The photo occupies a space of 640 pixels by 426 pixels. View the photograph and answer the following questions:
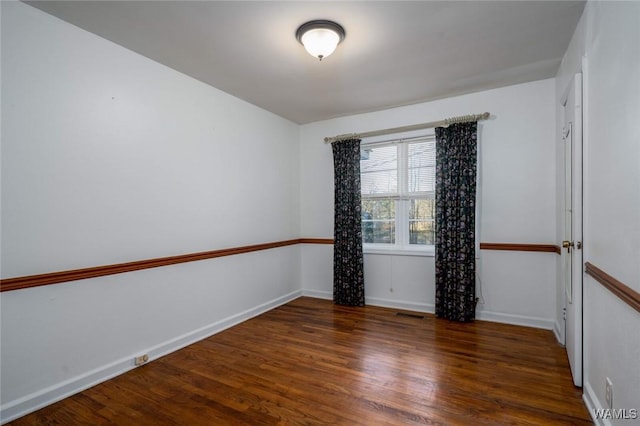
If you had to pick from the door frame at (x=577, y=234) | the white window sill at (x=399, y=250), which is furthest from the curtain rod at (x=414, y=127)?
the white window sill at (x=399, y=250)

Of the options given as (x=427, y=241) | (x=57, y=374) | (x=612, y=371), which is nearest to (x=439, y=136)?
(x=427, y=241)

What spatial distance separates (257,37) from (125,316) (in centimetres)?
247

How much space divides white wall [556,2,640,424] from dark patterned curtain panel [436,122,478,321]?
139 centimetres

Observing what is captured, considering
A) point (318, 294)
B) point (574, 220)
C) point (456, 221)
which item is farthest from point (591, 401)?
point (318, 294)

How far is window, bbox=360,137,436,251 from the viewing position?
3.88 meters

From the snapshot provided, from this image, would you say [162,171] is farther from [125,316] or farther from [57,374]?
[57,374]

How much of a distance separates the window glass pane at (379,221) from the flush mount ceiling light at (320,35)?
2.31 meters

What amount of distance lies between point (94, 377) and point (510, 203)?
418 centimetres

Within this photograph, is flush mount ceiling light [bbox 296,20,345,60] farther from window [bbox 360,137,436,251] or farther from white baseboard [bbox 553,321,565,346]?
white baseboard [bbox 553,321,565,346]

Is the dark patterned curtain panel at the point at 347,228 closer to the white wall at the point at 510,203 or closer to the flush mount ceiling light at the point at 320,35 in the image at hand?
the white wall at the point at 510,203

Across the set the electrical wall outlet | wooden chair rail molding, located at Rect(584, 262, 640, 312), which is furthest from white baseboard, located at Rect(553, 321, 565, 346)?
the electrical wall outlet

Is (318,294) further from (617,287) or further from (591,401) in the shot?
(617,287)

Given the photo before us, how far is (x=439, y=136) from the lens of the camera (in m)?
3.60

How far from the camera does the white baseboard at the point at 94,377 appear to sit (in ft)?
6.27
